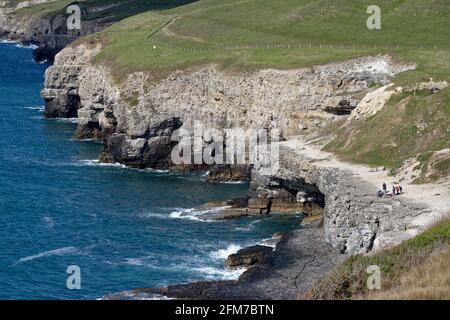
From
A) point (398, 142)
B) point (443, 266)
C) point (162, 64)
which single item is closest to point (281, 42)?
point (162, 64)

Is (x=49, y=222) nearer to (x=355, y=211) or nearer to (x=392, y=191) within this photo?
(x=355, y=211)

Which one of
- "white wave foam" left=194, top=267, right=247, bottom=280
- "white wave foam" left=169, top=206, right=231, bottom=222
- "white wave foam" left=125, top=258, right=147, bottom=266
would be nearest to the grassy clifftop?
"white wave foam" left=169, top=206, right=231, bottom=222

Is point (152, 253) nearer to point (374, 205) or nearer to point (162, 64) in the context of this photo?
point (374, 205)

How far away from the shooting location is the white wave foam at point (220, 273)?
262 ft

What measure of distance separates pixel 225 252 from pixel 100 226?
14.8 metres

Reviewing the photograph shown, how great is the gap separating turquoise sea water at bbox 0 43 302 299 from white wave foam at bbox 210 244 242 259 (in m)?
0.12

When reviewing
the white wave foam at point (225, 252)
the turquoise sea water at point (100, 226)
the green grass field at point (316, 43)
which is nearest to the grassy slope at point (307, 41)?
the green grass field at point (316, 43)

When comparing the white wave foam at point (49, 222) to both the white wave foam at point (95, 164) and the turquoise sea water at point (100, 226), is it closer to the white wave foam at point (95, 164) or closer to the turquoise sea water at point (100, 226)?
the turquoise sea water at point (100, 226)

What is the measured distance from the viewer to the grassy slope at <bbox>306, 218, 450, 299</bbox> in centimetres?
4641

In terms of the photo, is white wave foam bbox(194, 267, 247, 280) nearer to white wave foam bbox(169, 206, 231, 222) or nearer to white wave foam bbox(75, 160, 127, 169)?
white wave foam bbox(169, 206, 231, 222)

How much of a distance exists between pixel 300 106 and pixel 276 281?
44.4 meters

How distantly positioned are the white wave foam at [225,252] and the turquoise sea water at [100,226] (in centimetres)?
12

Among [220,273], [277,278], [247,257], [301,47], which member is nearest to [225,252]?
[247,257]

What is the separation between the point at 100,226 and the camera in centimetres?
9669
